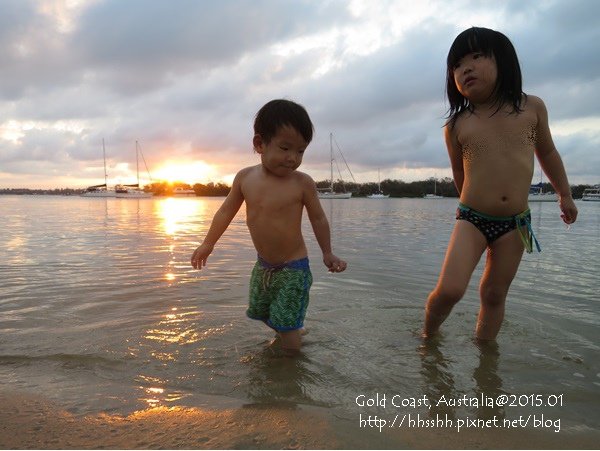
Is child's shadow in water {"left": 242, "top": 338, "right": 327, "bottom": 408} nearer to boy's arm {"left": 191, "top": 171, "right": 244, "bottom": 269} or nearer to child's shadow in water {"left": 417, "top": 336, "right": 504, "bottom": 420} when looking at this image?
child's shadow in water {"left": 417, "top": 336, "right": 504, "bottom": 420}

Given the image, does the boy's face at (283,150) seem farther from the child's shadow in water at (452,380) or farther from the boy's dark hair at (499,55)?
the child's shadow in water at (452,380)

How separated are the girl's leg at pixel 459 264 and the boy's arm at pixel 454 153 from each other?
15.0 inches

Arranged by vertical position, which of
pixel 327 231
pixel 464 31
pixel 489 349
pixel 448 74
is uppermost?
pixel 464 31

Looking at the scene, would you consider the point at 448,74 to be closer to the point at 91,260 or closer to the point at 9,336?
the point at 9,336

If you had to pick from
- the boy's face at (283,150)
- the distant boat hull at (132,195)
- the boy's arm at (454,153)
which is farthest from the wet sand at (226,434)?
the distant boat hull at (132,195)

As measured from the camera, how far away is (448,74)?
3.24 meters

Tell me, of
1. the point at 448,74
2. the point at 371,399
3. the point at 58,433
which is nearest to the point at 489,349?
the point at 371,399

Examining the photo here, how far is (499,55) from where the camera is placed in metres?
3.01

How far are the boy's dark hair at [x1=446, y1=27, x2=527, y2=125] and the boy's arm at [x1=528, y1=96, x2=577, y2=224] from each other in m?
0.14

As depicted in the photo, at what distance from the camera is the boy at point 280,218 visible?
9.83ft

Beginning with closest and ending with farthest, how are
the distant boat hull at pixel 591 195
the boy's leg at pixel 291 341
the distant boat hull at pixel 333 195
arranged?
the boy's leg at pixel 291 341
the distant boat hull at pixel 591 195
the distant boat hull at pixel 333 195

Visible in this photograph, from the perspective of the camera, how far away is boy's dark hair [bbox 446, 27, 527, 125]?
300cm

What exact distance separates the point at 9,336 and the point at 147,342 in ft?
3.19


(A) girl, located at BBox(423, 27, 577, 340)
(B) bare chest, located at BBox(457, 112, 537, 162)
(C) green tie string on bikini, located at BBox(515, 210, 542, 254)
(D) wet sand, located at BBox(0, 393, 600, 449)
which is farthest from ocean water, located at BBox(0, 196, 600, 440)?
(B) bare chest, located at BBox(457, 112, 537, 162)
